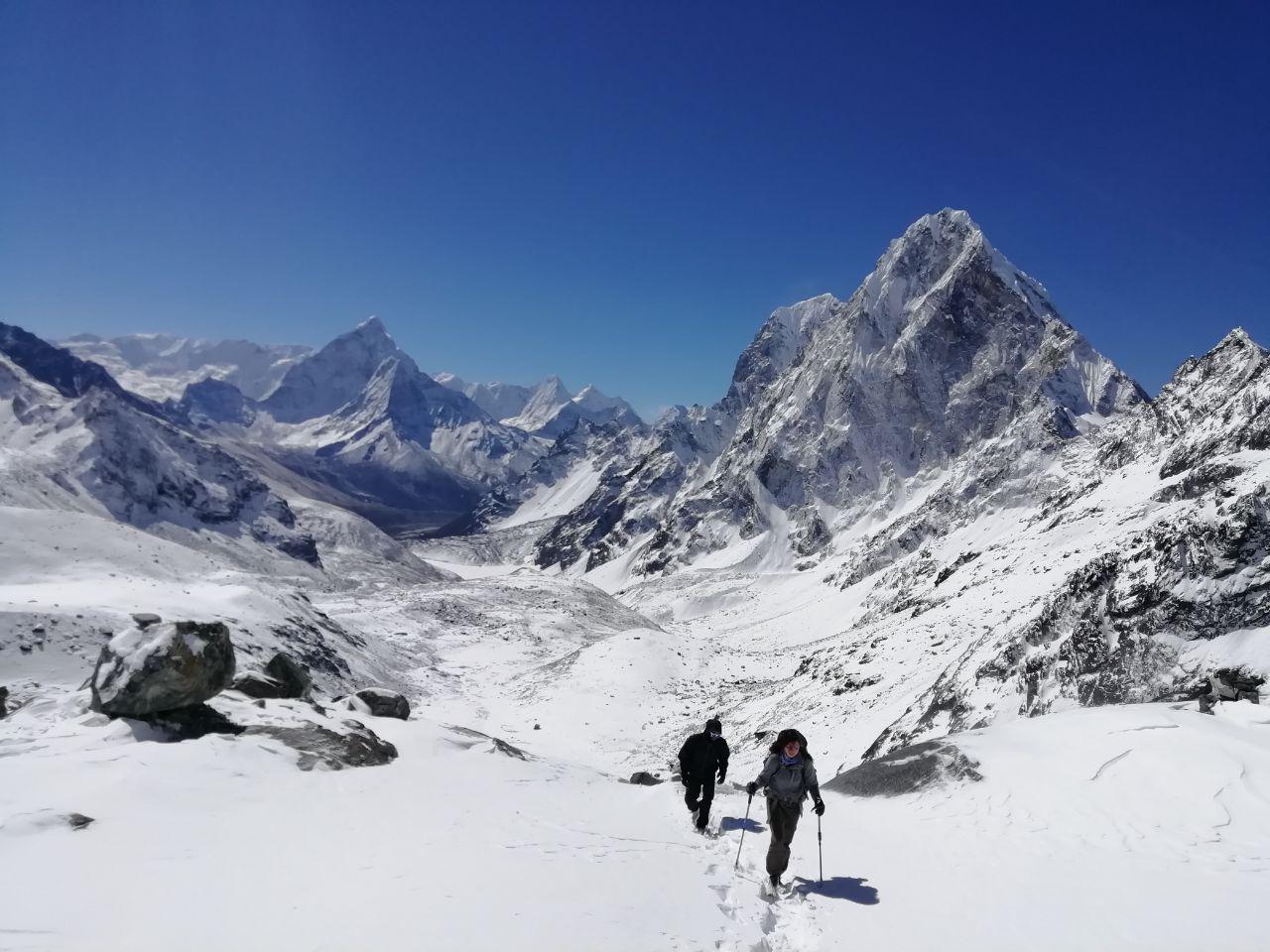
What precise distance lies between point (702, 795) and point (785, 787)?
3.53 m

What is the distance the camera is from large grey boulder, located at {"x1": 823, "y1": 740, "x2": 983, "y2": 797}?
533 inches

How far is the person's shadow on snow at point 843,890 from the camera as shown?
9.01m

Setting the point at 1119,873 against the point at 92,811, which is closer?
the point at 1119,873

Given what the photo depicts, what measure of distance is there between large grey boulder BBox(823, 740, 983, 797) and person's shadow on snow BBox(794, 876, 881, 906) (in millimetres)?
4596

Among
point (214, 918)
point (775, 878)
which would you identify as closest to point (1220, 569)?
point (775, 878)

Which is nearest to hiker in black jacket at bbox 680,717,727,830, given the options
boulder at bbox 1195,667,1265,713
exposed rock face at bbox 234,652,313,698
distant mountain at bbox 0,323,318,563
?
boulder at bbox 1195,667,1265,713

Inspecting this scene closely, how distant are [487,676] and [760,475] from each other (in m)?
133

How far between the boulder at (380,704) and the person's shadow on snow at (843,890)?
44.0ft

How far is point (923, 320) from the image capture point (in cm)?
17412

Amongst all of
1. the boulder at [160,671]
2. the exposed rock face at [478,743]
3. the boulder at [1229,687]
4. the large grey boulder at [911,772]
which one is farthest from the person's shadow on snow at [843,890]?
the boulder at [160,671]

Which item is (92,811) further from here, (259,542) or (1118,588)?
(259,542)

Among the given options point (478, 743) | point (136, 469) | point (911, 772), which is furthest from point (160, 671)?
point (136, 469)

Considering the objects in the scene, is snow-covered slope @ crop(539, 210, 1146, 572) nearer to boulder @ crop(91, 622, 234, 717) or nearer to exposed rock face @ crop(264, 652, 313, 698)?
exposed rock face @ crop(264, 652, 313, 698)

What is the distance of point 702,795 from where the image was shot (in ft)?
43.4
